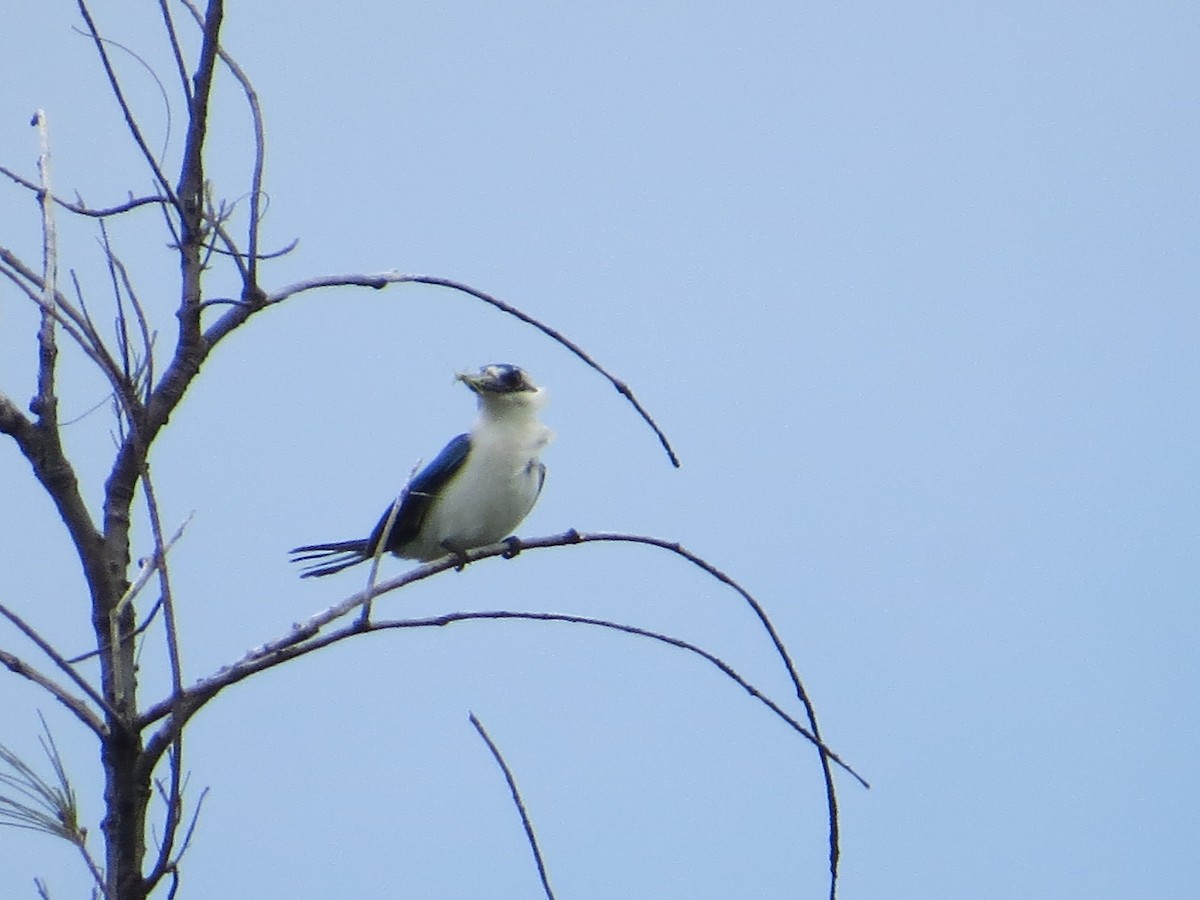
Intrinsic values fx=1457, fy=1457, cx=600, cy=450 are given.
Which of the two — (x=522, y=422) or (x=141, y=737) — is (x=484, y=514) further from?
(x=141, y=737)

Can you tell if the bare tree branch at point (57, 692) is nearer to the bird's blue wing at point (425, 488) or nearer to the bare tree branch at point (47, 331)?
the bare tree branch at point (47, 331)

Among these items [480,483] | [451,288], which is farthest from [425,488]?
[451,288]

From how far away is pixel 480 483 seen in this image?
318cm

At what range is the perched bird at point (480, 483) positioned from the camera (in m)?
3.18

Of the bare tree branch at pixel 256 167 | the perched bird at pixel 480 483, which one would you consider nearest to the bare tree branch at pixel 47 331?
the bare tree branch at pixel 256 167

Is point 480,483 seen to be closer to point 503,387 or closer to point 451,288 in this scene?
point 503,387

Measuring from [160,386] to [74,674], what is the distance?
359mm

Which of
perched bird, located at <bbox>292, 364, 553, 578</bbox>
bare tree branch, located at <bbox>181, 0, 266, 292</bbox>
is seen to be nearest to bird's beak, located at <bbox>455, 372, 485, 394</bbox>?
perched bird, located at <bbox>292, 364, 553, 578</bbox>

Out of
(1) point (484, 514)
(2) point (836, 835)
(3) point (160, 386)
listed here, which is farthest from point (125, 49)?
(1) point (484, 514)

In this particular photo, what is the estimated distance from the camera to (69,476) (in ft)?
5.05

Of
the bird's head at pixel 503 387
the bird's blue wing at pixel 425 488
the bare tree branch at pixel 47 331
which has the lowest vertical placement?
the bird's blue wing at pixel 425 488

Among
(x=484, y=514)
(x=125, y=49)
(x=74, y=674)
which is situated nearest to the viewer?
(x=74, y=674)

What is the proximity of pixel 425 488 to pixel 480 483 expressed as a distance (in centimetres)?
22

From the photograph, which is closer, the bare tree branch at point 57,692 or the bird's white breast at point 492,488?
the bare tree branch at point 57,692
